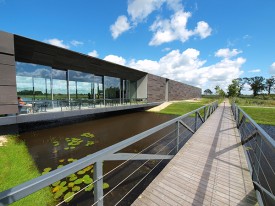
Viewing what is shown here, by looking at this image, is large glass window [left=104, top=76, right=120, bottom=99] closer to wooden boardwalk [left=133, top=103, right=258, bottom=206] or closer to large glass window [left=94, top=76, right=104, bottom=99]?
large glass window [left=94, top=76, right=104, bottom=99]

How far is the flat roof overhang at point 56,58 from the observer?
9508 mm

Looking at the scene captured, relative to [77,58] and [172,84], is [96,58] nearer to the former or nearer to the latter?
[77,58]

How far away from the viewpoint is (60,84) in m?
14.2

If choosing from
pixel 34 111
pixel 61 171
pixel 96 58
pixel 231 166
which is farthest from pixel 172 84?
pixel 61 171

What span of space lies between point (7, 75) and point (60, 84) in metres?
5.95

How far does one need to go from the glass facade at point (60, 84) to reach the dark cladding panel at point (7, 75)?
351cm

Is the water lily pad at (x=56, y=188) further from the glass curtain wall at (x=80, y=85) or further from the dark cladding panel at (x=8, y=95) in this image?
the glass curtain wall at (x=80, y=85)

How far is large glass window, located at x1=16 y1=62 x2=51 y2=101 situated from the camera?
11586mm

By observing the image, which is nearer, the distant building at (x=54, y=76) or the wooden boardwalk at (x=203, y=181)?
the wooden boardwalk at (x=203, y=181)

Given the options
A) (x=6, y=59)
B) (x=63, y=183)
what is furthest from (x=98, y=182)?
(x=6, y=59)

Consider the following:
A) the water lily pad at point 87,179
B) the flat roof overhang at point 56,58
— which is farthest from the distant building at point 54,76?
the water lily pad at point 87,179

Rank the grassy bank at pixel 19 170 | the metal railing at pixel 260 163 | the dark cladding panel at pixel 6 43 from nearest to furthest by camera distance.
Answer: the metal railing at pixel 260 163 → the grassy bank at pixel 19 170 → the dark cladding panel at pixel 6 43

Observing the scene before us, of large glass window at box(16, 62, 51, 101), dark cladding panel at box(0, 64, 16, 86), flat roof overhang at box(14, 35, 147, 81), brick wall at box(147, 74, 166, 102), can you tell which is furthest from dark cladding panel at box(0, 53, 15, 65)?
brick wall at box(147, 74, 166, 102)

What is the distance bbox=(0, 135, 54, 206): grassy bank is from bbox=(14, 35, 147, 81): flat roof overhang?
567 centimetres
